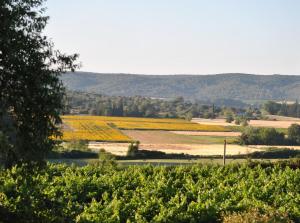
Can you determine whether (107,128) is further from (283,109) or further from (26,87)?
(283,109)

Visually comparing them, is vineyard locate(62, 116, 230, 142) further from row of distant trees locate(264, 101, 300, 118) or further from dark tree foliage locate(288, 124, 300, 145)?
row of distant trees locate(264, 101, 300, 118)

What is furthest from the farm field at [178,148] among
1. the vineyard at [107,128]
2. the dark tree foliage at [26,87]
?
the dark tree foliage at [26,87]

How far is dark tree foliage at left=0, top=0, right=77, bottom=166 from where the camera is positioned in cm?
1892

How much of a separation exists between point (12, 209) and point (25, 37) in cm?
866

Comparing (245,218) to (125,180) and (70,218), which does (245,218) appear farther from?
(125,180)

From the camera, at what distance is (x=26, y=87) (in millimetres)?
19547

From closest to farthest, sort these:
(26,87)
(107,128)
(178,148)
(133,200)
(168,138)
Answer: (26,87) < (133,200) < (178,148) < (168,138) < (107,128)

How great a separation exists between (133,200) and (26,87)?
9.21 metres

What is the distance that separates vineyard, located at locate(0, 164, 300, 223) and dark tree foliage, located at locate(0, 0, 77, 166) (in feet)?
4.47

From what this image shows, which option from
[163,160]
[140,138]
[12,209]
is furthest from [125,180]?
[140,138]

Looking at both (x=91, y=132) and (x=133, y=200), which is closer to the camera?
(x=133, y=200)

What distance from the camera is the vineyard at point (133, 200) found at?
22750 mm

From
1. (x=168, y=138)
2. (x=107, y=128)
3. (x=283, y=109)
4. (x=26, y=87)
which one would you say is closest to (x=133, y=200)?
(x=26, y=87)

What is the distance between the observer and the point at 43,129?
2019 centimetres
